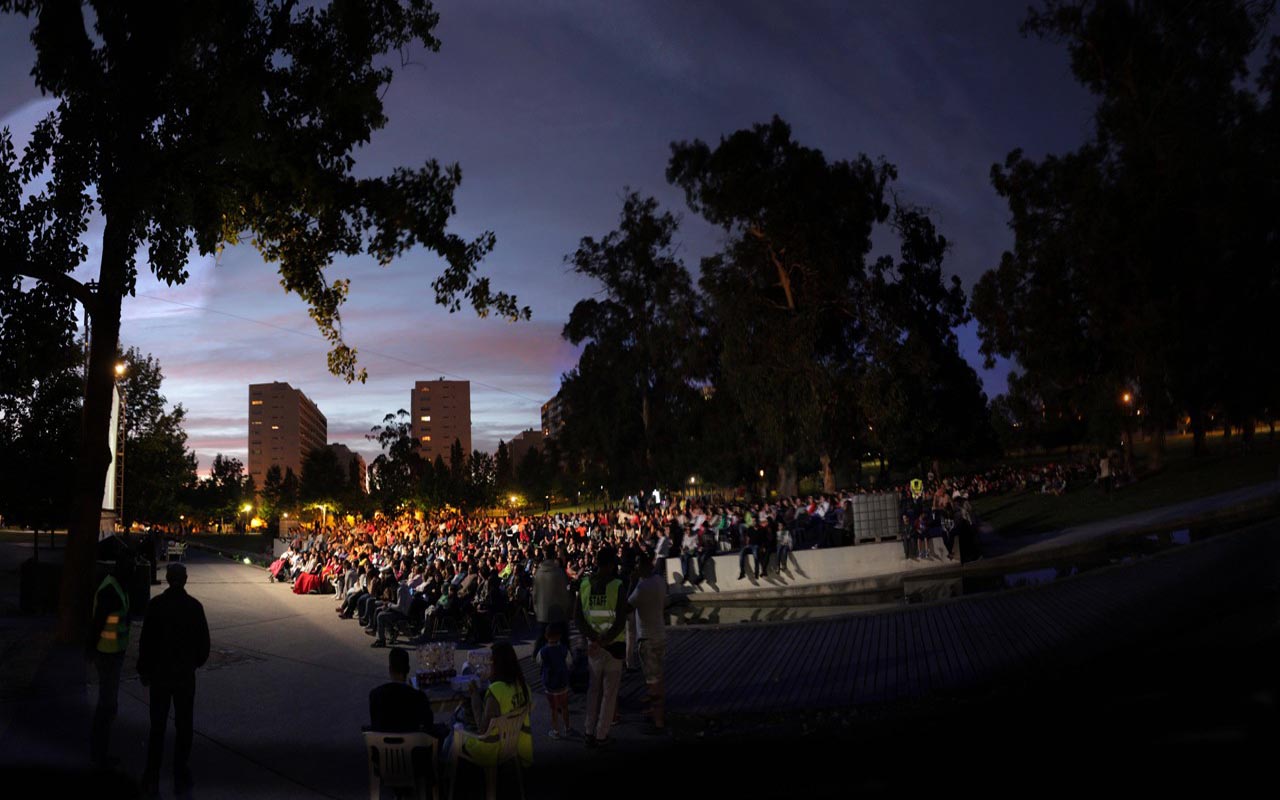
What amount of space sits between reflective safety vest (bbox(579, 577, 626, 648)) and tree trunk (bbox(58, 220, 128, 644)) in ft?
21.6

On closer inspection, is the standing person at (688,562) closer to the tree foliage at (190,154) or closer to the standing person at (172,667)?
the tree foliage at (190,154)

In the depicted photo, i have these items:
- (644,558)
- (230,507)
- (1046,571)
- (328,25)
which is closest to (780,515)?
(1046,571)

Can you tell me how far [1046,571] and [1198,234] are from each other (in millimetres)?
20977

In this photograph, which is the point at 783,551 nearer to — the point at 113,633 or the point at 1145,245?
the point at 113,633

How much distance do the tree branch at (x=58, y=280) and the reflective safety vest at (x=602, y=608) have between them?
25.8ft

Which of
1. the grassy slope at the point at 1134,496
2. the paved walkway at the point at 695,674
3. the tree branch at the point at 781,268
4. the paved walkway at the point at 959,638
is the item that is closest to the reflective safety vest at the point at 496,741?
the paved walkway at the point at 695,674

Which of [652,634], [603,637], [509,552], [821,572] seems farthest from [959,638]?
[509,552]

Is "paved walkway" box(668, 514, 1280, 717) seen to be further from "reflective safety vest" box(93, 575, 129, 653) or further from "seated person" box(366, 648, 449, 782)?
"reflective safety vest" box(93, 575, 129, 653)

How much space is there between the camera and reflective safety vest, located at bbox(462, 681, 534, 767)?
5918 millimetres

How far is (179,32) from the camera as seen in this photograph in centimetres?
1050

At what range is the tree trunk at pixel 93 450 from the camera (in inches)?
420

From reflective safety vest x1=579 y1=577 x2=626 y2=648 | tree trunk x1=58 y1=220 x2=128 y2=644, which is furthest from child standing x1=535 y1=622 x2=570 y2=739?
tree trunk x1=58 y1=220 x2=128 y2=644

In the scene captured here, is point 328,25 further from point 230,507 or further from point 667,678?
point 230,507

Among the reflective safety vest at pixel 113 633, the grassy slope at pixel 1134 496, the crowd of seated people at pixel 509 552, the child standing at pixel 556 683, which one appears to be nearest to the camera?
the reflective safety vest at pixel 113 633
